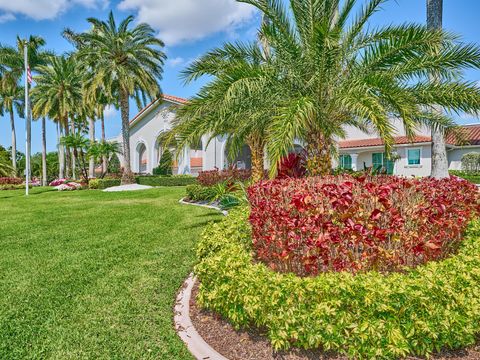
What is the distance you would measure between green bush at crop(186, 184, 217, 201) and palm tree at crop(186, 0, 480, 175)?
20.9 feet

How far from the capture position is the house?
80.4 feet

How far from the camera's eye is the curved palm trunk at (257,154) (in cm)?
1191

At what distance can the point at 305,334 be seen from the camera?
10.6ft

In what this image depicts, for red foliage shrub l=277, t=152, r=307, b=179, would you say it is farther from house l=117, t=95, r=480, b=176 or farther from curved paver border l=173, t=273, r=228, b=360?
house l=117, t=95, r=480, b=176

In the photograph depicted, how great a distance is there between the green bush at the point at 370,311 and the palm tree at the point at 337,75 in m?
3.05

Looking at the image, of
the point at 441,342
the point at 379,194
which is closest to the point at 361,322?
the point at 441,342

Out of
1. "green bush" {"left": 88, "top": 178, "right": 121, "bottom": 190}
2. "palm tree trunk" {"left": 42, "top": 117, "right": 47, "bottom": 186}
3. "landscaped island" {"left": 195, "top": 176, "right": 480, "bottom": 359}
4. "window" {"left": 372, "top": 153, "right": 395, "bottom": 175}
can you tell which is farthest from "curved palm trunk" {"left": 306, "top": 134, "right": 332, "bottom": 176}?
"palm tree trunk" {"left": 42, "top": 117, "right": 47, "bottom": 186}

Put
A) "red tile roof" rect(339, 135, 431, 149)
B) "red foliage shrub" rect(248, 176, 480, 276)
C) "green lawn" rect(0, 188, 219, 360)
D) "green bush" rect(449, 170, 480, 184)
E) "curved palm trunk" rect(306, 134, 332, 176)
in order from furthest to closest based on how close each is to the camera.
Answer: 1. "red tile roof" rect(339, 135, 431, 149)
2. "green bush" rect(449, 170, 480, 184)
3. "curved palm trunk" rect(306, 134, 332, 176)
4. "red foliage shrub" rect(248, 176, 480, 276)
5. "green lawn" rect(0, 188, 219, 360)

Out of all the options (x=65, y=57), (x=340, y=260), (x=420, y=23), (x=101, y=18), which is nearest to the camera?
(x=340, y=260)

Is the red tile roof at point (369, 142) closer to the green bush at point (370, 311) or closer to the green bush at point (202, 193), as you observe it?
the green bush at point (202, 193)

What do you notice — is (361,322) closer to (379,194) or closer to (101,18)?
(379,194)

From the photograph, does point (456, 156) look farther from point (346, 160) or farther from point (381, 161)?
point (346, 160)

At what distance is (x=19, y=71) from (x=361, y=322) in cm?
4611

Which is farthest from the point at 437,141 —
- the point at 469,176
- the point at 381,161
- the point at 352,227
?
the point at 381,161
